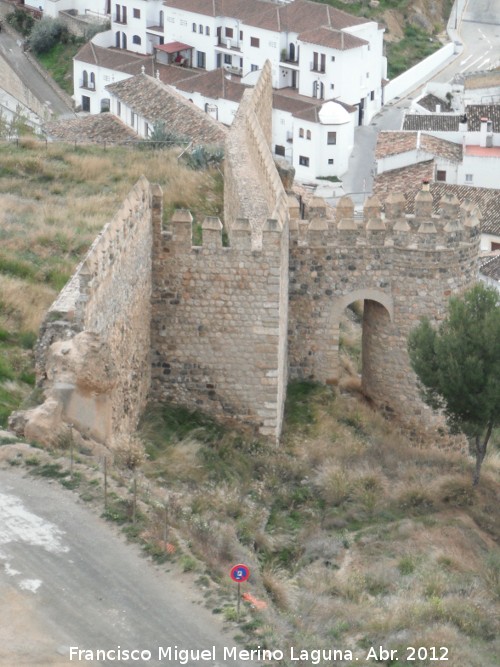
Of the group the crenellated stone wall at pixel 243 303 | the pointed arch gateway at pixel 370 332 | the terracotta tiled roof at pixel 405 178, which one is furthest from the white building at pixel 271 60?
the pointed arch gateway at pixel 370 332

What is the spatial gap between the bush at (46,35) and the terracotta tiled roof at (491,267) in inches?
1457

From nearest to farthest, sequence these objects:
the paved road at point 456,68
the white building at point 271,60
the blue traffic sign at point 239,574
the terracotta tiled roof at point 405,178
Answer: the blue traffic sign at point 239,574
the terracotta tiled roof at point 405,178
the paved road at point 456,68
the white building at point 271,60

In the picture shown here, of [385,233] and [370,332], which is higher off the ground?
[385,233]

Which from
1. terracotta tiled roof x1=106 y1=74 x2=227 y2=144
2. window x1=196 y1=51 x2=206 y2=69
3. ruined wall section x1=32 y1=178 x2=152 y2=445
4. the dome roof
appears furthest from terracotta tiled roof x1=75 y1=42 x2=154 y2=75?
ruined wall section x1=32 y1=178 x2=152 y2=445

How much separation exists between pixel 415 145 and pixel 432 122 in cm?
476

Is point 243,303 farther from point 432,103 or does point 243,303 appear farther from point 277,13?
point 277,13

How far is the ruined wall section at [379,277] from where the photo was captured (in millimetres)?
21391

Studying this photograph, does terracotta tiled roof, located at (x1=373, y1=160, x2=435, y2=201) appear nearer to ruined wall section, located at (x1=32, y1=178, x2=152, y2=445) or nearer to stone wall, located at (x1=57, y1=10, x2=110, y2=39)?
stone wall, located at (x1=57, y1=10, x2=110, y2=39)

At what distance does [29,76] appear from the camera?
73125 millimetres

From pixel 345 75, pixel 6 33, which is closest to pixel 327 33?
pixel 345 75

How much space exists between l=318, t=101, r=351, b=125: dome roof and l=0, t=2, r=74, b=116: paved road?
10.7m

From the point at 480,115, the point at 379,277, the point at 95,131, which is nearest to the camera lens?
the point at 379,277

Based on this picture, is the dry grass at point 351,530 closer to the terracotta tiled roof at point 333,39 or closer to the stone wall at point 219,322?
the stone wall at point 219,322

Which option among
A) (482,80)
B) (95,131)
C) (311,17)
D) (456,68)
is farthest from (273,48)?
(95,131)
